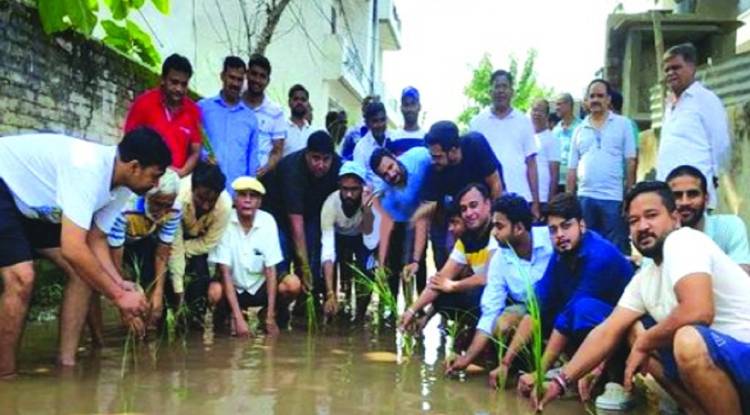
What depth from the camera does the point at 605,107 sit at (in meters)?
6.56

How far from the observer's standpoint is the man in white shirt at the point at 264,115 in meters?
6.44

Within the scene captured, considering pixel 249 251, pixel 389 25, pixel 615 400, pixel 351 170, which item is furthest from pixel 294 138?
pixel 389 25

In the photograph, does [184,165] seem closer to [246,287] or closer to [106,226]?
[246,287]

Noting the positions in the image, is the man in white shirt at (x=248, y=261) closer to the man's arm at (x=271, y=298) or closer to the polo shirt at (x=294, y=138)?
the man's arm at (x=271, y=298)

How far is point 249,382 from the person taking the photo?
14.1ft

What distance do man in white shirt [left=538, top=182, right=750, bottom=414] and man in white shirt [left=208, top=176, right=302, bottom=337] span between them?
2.57 meters

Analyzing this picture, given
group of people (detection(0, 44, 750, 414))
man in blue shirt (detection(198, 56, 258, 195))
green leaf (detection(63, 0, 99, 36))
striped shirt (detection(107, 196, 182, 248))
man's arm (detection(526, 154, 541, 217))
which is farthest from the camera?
man's arm (detection(526, 154, 541, 217))

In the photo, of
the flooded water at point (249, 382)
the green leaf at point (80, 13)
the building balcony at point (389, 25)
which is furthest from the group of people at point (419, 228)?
the building balcony at point (389, 25)

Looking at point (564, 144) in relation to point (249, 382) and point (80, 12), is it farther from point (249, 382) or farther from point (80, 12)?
point (249, 382)

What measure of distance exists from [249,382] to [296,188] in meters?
2.22

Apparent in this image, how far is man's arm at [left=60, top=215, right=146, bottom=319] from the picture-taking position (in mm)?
3877

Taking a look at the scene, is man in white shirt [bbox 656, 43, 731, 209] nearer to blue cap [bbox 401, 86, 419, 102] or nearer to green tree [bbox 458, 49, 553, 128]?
blue cap [bbox 401, 86, 419, 102]

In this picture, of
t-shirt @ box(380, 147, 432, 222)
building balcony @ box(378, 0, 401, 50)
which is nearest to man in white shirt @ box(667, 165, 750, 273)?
t-shirt @ box(380, 147, 432, 222)

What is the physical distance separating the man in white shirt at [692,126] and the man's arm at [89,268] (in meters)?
3.27
